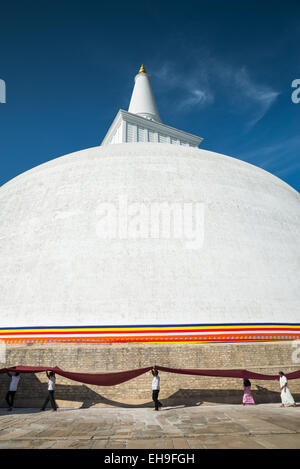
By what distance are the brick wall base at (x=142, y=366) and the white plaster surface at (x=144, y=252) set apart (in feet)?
2.32

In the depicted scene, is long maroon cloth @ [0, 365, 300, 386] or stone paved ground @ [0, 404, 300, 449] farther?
long maroon cloth @ [0, 365, 300, 386]

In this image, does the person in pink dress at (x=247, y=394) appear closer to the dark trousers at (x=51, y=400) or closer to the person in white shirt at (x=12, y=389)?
the dark trousers at (x=51, y=400)

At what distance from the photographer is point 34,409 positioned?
6.90 m

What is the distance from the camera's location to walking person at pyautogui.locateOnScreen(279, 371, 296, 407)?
696 cm

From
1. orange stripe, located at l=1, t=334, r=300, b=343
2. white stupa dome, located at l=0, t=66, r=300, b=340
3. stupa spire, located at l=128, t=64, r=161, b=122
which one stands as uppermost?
stupa spire, located at l=128, t=64, r=161, b=122

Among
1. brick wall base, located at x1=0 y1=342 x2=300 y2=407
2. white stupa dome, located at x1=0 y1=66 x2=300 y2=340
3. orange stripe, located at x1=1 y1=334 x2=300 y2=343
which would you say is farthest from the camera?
white stupa dome, located at x1=0 y1=66 x2=300 y2=340

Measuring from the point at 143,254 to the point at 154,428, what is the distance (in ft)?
15.6

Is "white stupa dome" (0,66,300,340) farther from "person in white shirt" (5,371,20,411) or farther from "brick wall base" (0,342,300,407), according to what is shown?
"person in white shirt" (5,371,20,411)

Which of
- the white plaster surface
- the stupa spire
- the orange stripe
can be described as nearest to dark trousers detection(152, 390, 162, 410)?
the orange stripe

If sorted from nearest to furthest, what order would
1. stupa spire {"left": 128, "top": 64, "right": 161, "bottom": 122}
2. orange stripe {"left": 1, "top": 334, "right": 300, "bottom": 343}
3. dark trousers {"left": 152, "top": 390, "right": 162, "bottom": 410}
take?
dark trousers {"left": 152, "top": 390, "right": 162, "bottom": 410} < orange stripe {"left": 1, "top": 334, "right": 300, "bottom": 343} < stupa spire {"left": 128, "top": 64, "right": 161, "bottom": 122}

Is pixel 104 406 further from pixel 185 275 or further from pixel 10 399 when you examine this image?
pixel 185 275

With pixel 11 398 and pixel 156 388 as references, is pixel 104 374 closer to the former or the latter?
pixel 156 388

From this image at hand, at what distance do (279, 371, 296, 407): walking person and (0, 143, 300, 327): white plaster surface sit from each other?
5.02 feet
